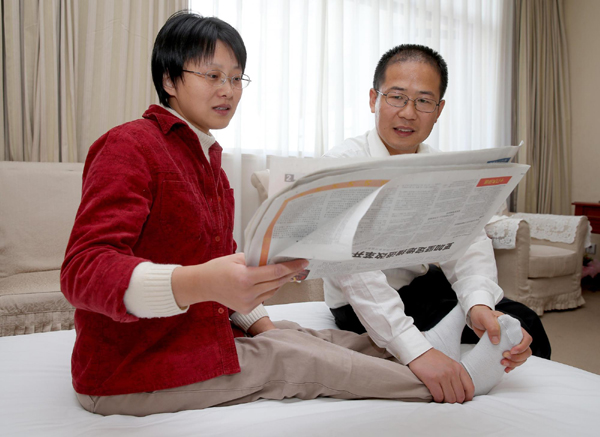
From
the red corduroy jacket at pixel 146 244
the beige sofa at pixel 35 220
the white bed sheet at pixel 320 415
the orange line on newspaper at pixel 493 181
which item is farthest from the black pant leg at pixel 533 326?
the beige sofa at pixel 35 220

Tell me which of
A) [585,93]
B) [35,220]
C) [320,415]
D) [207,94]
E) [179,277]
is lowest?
[320,415]

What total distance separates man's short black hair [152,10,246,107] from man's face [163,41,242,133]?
1 centimetres

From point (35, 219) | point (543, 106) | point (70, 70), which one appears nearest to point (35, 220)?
point (35, 219)

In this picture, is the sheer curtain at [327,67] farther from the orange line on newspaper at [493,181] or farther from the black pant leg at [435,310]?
the orange line on newspaper at [493,181]

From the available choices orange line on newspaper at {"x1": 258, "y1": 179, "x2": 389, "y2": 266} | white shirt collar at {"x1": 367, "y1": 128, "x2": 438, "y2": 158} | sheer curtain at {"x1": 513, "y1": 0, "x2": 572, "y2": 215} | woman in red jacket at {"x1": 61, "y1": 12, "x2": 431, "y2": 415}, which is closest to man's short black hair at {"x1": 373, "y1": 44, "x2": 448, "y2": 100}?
white shirt collar at {"x1": 367, "y1": 128, "x2": 438, "y2": 158}

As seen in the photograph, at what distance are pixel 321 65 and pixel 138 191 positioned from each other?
2659 mm

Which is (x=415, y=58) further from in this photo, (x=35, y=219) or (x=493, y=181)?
(x=35, y=219)

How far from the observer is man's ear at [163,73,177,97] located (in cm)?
84

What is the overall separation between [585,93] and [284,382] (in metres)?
4.68

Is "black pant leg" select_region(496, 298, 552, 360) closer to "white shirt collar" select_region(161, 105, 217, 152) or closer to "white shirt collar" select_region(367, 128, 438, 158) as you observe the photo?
"white shirt collar" select_region(367, 128, 438, 158)

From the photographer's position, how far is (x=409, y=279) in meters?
1.26

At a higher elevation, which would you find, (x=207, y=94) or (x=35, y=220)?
(x=207, y=94)

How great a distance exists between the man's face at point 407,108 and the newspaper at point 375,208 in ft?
1.66

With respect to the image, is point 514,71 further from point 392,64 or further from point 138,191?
point 138,191
